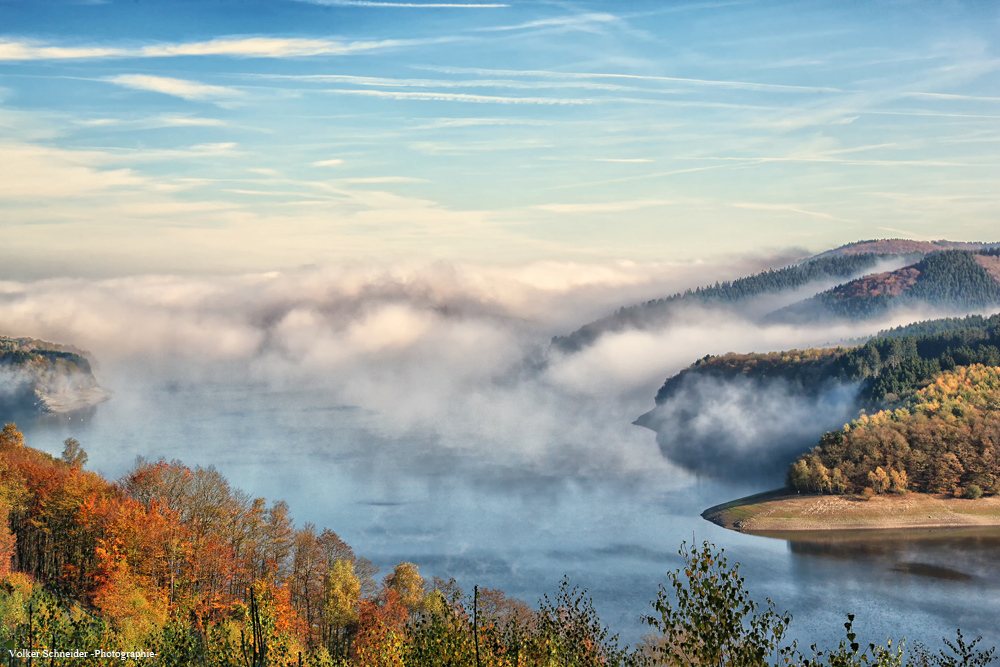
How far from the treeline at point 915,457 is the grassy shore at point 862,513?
2.91 m

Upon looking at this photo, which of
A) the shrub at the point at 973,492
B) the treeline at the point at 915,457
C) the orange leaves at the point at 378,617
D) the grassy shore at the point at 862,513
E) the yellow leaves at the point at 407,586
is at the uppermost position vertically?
the treeline at the point at 915,457

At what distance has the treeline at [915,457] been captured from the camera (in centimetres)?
14162

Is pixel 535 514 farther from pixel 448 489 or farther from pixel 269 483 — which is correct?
pixel 269 483

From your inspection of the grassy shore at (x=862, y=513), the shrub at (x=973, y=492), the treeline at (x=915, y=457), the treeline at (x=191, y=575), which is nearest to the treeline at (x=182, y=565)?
the treeline at (x=191, y=575)

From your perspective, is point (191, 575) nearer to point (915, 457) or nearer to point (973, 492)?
point (915, 457)

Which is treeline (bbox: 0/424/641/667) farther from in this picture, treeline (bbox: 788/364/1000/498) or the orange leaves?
treeline (bbox: 788/364/1000/498)

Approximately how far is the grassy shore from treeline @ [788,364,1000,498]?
2.91 m

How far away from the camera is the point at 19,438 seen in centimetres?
9312

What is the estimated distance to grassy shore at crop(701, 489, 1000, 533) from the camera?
436 ft

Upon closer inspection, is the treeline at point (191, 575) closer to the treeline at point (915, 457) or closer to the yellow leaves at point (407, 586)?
the yellow leaves at point (407, 586)

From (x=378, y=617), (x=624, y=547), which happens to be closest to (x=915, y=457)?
(x=624, y=547)

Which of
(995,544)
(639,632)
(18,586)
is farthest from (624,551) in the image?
(18,586)

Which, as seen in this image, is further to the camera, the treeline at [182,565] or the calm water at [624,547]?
the calm water at [624,547]

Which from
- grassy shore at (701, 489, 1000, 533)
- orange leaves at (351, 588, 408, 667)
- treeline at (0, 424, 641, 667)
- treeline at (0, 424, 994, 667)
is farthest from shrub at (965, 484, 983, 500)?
orange leaves at (351, 588, 408, 667)
